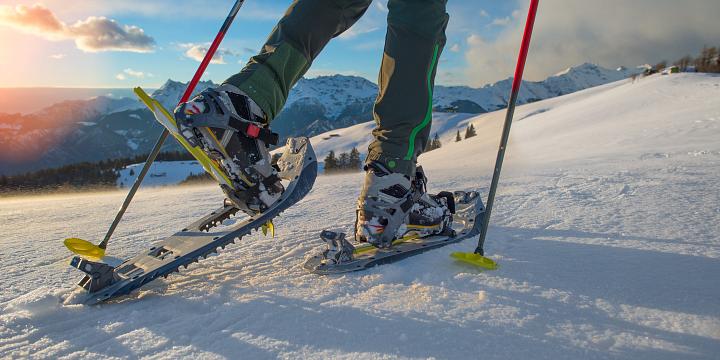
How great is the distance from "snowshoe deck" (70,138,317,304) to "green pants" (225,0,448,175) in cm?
28

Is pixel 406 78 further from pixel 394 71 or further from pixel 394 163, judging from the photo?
pixel 394 163

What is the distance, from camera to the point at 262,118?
1.86 m

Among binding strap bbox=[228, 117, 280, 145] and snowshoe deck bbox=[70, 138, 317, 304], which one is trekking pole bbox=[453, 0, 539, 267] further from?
binding strap bbox=[228, 117, 280, 145]

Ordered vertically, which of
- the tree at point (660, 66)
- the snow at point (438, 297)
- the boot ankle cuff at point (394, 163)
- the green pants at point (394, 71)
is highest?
the tree at point (660, 66)

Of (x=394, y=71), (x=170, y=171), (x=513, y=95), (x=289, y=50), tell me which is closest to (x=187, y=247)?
(x=289, y=50)

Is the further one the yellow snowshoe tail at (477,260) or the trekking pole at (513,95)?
the trekking pole at (513,95)

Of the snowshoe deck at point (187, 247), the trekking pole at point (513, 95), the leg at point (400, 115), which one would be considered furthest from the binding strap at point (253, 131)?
the trekking pole at point (513, 95)

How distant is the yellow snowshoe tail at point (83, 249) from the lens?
1757mm

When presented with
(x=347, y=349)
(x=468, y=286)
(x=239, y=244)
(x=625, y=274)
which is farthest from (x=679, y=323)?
(x=239, y=244)

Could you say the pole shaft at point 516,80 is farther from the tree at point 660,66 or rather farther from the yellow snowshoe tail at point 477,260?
the tree at point 660,66

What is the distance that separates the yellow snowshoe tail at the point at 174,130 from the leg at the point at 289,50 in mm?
300

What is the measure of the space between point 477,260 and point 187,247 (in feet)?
3.84

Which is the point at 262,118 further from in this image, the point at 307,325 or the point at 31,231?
the point at 31,231

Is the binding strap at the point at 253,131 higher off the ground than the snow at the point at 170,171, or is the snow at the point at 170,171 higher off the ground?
the binding strap at the point at 253,131
